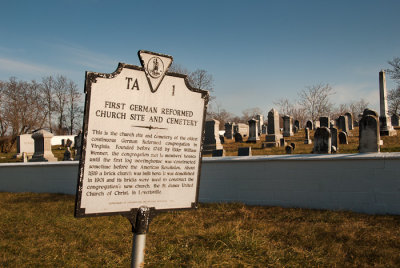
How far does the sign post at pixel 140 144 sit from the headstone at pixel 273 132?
1752 centimetres

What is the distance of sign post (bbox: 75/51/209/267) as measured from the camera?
2635 mm

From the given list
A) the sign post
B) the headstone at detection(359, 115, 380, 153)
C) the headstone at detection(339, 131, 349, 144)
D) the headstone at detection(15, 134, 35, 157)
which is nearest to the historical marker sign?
the sign post

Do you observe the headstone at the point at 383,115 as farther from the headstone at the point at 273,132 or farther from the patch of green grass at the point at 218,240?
the patch of green grass at the point at 218,240

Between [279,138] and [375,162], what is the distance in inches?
607

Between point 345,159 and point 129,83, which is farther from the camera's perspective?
point 345,159

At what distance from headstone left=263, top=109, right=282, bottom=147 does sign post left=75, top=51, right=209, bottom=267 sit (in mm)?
17518

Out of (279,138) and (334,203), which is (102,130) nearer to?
(334,203)

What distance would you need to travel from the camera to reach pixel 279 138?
70.9 feet

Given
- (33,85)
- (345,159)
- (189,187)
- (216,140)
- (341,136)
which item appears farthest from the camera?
(33,85)

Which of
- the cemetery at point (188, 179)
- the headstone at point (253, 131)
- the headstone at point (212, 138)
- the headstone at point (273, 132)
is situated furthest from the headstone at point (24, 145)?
the cemetery at point (188, 179)

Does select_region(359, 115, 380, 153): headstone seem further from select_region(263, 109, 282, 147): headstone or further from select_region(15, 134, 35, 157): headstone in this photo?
select_region(15, 134, 35, 157): headstone

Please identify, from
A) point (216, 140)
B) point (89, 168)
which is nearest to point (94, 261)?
point (89, 168)

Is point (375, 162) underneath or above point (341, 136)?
underneath

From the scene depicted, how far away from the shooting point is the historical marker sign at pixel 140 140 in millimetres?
2633
